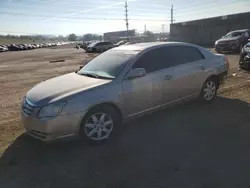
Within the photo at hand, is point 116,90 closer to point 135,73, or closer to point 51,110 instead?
point 135,73

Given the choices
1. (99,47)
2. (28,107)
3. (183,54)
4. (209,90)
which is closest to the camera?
(28,107)

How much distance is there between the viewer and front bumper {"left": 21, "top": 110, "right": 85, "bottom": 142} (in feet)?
12.4

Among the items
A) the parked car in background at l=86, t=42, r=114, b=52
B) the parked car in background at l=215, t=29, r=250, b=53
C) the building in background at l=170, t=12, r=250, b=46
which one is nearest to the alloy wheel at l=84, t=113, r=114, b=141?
the parked car in background at l=215, t=29, r=250, b=53

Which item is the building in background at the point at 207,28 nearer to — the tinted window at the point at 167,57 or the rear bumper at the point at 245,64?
the rear bumper at the point at 245,64

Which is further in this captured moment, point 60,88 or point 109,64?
point 109,64

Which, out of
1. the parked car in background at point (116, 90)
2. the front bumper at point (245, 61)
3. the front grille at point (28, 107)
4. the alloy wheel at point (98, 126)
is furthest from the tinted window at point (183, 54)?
the front bumper at point (245, 61)

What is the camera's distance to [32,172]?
11.4 ft

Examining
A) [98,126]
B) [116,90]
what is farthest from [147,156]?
[116,90]

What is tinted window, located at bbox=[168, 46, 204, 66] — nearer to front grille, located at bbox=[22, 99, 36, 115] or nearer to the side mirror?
the side mirror

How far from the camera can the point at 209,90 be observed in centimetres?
614

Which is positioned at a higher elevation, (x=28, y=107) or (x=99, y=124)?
(x=28, y=107)

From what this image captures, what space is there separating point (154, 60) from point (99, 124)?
175cm

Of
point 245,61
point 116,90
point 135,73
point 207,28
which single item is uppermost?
point 135,73

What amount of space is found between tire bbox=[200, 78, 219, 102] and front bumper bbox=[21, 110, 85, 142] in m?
3.25
